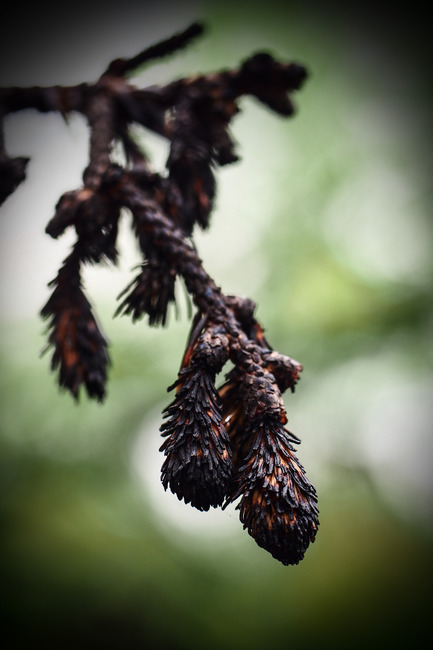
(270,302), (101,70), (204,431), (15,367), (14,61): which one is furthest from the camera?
(270,302)

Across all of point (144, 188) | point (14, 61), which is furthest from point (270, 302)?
point (144, 188)

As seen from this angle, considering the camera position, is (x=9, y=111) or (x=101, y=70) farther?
(x=101, y=70)

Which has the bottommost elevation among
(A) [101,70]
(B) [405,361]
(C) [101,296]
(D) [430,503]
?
(A) [101,70]

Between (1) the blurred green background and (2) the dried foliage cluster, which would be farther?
(1) the blurred green background

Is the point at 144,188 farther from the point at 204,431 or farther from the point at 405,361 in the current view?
the point at 405,361

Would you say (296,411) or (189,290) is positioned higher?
(296,411)
